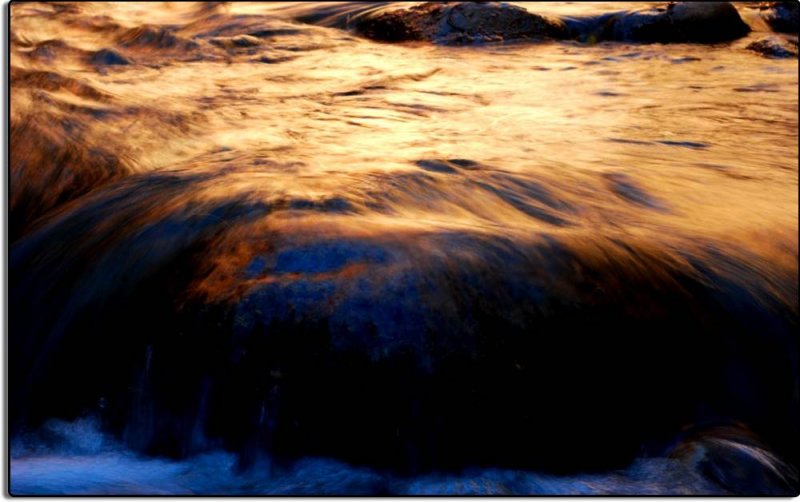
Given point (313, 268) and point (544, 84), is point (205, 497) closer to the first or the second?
point (313, 268)

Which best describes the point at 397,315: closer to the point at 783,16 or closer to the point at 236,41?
the point at 236,41

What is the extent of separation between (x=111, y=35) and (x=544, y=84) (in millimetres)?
3571

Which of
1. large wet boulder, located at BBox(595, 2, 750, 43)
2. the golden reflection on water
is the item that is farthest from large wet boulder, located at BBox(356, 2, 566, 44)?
large wet boulder, located at BBox(595, 2, 750, 43)

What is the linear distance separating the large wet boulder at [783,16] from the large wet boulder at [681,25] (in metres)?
0.47

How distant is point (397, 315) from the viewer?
2.73m

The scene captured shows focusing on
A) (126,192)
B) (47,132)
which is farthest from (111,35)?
(126,192)

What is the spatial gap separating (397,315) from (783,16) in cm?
663

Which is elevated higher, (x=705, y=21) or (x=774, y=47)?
(x=705, y=21)

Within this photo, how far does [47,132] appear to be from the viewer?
459 centimetres

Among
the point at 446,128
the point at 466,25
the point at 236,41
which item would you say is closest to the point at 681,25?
the point at 466,25

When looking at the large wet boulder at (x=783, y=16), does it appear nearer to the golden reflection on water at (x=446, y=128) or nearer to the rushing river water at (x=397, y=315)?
the golden reflection on water at (x=446, y=128)

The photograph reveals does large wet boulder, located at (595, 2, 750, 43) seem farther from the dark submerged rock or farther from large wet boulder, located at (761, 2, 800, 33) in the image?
large wet boulder, located at (761, 2, 800, 33)

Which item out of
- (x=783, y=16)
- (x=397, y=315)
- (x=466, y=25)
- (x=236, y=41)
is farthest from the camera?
(x=783, y=16)

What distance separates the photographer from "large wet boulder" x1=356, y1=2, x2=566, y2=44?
771 centimetres
